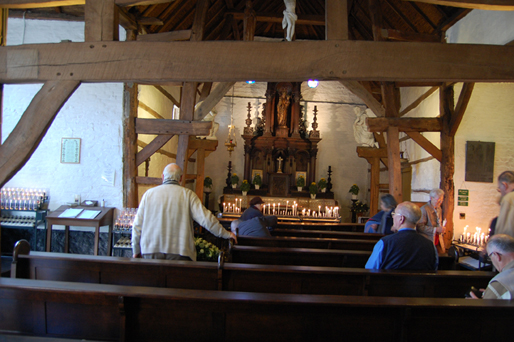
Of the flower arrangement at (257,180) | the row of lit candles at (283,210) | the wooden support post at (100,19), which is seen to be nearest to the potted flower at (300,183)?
the row of lit candles at (283,210)

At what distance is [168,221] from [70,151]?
14.9ft

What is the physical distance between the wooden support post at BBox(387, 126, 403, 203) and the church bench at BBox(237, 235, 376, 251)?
241 cm

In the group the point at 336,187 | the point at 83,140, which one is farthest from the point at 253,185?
the point at 83,140

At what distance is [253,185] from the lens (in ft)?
41.5

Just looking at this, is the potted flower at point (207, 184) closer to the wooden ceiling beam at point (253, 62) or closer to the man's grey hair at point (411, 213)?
the wooden ceiling beam at point (253, 62)

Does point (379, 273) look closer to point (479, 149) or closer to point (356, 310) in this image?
point (356, 310)

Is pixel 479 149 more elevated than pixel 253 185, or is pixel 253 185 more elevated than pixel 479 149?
pixel 479 149

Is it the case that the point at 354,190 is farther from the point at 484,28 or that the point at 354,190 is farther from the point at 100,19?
the point at 100,19

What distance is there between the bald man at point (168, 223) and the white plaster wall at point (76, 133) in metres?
3.80

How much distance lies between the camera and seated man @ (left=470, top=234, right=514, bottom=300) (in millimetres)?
2383

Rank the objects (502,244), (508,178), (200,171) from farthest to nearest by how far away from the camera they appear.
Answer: (200,171) < (508,178) < (502,244)

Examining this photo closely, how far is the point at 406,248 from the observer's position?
3154 mm

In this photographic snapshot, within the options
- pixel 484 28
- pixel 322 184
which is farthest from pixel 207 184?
pixel 484 28

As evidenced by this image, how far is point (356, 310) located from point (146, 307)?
1278mm
